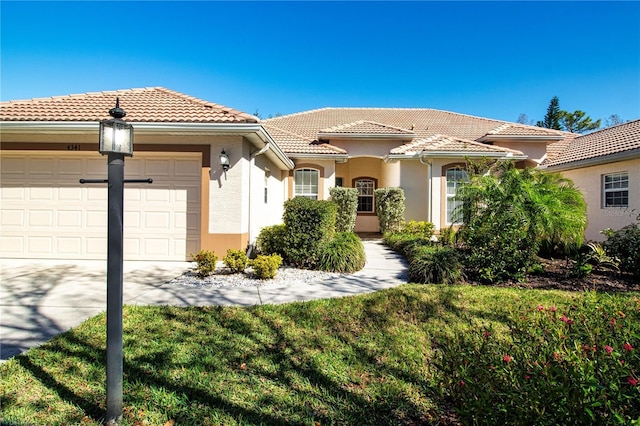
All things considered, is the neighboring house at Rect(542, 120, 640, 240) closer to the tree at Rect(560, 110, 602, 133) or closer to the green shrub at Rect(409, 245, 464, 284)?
the green shrub at Rect(409, 245, 464, 284)

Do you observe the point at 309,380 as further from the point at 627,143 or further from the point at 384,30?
the point at 627,143

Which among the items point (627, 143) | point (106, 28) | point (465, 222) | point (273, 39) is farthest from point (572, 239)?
point (106, 28)

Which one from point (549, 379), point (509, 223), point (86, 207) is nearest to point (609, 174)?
point (509, 223)

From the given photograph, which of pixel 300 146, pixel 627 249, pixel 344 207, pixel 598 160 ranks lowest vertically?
pixel 627 249

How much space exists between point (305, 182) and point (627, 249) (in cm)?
1093

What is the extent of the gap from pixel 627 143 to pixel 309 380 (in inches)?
562

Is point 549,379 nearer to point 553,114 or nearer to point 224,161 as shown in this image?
point 224,161

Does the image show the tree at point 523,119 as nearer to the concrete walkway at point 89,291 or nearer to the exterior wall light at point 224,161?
the concrete walkway at point 89,291

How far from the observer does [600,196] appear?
12.6 metres

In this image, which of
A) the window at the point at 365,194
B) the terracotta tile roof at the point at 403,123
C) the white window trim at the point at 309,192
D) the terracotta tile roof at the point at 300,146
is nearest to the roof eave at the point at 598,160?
the terracotta tile roof at the point at 403,123

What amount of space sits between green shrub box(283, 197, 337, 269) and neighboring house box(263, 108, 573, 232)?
6.67m

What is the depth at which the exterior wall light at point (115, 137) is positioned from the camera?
7.75 feet

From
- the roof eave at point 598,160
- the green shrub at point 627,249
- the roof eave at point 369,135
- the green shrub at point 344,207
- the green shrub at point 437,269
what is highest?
the roof eave at point 369,135

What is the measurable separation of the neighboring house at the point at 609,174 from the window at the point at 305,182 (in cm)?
1032
